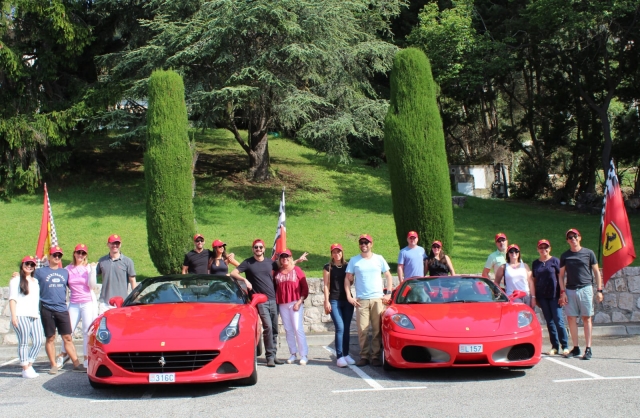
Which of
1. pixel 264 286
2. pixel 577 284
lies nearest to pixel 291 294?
pixel 264 286

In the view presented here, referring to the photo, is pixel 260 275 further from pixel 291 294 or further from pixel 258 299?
pixel 258 299

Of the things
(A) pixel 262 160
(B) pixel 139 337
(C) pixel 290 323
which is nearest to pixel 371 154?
(A) pixel 262 160

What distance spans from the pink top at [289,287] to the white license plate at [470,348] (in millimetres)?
2494

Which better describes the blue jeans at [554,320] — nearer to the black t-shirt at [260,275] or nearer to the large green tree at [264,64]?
the black t-shirt at [260,275]

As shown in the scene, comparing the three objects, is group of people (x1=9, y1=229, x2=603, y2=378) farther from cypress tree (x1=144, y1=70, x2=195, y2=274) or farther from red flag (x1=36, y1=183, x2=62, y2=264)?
cypress tree (x1=144, y1=70, x2=195, y2=274)

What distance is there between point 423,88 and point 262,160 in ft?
36.8

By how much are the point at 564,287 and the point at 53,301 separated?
6.92m

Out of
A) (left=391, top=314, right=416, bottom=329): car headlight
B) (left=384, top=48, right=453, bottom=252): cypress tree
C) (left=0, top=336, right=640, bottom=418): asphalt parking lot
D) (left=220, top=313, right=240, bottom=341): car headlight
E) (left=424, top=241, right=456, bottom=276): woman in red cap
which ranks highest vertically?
(left=384, top=48, right=453, bottom=252): cypress tree

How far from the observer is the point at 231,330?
23.5ft

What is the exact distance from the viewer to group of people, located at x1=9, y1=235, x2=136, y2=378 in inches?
327

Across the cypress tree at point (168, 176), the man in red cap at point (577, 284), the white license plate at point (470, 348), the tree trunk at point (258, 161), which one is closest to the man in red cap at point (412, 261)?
the man in red cap at point (577, 284)

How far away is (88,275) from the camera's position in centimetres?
902

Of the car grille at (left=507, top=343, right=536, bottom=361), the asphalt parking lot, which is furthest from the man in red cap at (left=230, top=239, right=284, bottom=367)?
the car grille at (left=507, top=343, right=536, bottom=361)

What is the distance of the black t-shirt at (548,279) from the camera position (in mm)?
9336
